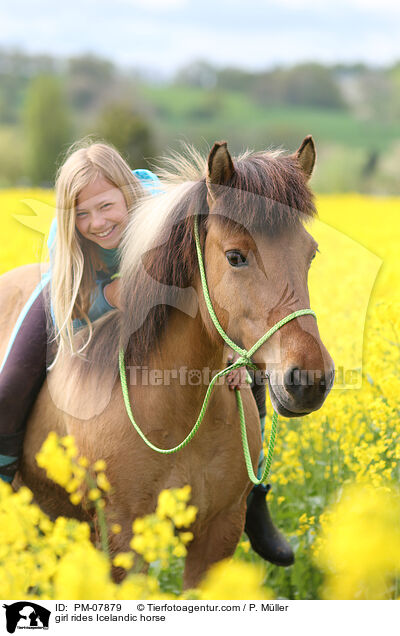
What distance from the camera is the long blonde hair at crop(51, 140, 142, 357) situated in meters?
2.93

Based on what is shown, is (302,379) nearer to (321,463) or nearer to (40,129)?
(321,463)

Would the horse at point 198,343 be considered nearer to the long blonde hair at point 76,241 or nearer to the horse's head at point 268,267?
the horse's head at point 268,267

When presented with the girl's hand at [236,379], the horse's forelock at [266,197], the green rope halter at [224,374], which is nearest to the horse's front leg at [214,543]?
the green rope halter at [224,374]

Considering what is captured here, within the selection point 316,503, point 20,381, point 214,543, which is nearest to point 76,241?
point 20,381

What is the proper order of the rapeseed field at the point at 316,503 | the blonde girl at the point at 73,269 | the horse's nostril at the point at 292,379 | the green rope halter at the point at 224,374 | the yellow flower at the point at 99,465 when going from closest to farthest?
the rapeseed field at the point at 316,503 < the horse's nostril at the point at 292,379 < the green rope halter at the point at 224,374 < the yellow flower at the point at 99,465 < the blonde girl at the point at 73,269

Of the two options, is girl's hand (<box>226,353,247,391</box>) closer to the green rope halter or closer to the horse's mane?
the green rope halter

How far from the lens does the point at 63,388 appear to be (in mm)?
3047

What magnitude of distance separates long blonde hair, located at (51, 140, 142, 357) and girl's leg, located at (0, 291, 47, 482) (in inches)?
4.8

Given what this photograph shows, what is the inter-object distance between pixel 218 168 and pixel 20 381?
1394 millimetres

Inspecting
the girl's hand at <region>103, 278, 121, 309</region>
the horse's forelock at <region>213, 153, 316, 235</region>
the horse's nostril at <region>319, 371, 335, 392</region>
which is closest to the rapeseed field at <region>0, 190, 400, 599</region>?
the horse's forelock at <region>213, 153, 316, 235</region>

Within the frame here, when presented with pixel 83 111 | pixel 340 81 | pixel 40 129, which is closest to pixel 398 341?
pixel 340 81

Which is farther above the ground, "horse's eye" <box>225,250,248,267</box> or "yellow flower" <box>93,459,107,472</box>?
"horse's eye" <box>225,250,248,267</box>

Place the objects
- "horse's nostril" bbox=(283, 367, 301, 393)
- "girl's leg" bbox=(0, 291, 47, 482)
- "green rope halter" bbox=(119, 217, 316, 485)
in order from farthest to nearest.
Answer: "girl's leg" bbox=(0, 291, 47, 482) < "green rope halter" bbox=(119, 217, 316, 485) < "horse's nostril" bbox=(283, 367, 301, 393)

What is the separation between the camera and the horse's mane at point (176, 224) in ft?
7.86
